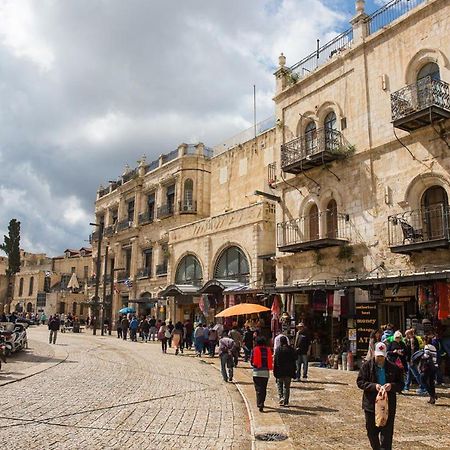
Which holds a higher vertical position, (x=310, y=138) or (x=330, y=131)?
(x=310, y=138)

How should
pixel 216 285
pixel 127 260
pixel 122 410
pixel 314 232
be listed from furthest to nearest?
pixel 127 260 < pixel 216 285 < pixel 314 232 < pixel 122 410

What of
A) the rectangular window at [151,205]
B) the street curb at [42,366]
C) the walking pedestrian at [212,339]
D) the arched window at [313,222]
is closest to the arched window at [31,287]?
the rectangular window at [151,205]

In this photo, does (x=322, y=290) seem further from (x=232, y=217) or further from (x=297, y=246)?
(x=232, y=217)

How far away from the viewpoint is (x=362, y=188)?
18.7 metres

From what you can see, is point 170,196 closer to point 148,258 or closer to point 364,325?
point 148,258

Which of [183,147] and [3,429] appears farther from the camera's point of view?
[183,147]

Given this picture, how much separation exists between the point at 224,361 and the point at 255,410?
14.6 ft

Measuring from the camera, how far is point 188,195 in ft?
117

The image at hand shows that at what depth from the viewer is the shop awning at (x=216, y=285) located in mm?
24298

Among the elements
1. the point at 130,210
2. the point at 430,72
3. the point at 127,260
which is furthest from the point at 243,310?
the point at 130,210

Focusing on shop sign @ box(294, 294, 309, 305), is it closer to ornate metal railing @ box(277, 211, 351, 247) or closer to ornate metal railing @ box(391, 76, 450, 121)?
ornate metal railing @ box(277, 211, 351, 247)

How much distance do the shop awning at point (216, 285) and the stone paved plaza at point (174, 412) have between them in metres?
8.35

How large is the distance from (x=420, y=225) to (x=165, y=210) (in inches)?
899

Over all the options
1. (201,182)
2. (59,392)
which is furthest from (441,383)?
(201,182)
